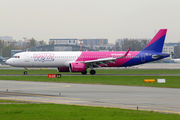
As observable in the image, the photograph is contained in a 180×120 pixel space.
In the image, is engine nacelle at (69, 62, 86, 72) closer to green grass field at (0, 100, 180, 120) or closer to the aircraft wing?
the aircraft wing

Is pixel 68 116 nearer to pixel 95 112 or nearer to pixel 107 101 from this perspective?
pixel 95 112

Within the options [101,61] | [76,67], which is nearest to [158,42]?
[101,61]

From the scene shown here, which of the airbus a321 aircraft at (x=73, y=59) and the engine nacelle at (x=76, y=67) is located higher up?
the airbus a321 aircraft at (x=73, y=59)

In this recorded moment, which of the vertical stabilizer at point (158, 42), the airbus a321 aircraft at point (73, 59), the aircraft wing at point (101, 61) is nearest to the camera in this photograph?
the aircraft wing at point (101, 61)

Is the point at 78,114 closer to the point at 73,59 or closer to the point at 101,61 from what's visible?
the point at 101,61

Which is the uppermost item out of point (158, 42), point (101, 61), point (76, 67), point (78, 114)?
point (158, 42)

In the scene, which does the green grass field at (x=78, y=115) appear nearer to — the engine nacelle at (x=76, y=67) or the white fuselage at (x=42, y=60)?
the engine nacelle at (x=76, y=67)

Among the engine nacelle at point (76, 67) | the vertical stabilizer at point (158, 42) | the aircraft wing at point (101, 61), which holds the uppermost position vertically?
the vertical stabilizer at point (158, 42)

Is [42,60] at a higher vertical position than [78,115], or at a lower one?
higher

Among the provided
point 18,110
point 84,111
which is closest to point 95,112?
point 84,111

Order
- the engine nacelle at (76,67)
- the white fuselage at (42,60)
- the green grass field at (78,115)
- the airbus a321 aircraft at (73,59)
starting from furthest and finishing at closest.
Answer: the white fuselage at (42,60), the airbus a321 aircraft at (73,59), the engine nacelle at (76,67), the green grass field at (78,115)

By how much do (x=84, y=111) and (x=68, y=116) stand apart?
6.22 feet

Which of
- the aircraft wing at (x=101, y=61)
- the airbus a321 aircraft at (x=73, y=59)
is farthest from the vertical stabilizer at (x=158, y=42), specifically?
the aircraft wing at (x=101, y=61)

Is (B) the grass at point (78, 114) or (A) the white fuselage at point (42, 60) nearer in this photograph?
(B) the grass at point (78, 114)
